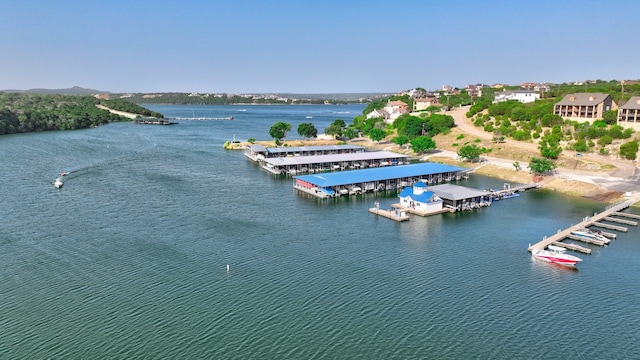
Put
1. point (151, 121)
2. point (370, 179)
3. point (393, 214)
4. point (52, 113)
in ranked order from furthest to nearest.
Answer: point (151, 121)
point (52, 113)
point (370, 179)
point (393, 214)

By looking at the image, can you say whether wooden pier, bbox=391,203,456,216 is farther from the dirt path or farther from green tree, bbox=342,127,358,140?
green tree, bbox=342,127,358,140

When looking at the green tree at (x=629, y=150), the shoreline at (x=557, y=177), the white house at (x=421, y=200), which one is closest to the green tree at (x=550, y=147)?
the shoreline at (x=557, y=177)

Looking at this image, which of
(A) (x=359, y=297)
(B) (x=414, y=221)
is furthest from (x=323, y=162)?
(A) (x=359, y=297)

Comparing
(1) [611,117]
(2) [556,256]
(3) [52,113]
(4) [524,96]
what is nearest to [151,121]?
(3) [52,113]

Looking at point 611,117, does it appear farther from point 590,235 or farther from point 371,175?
point 590,235

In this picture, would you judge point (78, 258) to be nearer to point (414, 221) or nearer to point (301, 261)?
point (301, 261)
